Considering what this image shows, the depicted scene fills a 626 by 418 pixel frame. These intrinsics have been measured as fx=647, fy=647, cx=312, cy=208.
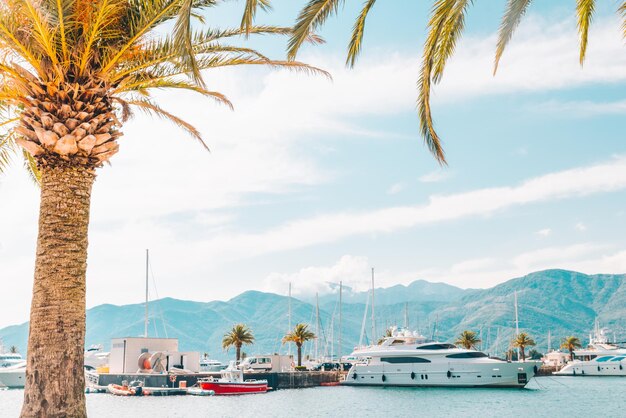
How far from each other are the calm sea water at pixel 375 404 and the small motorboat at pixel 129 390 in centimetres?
84

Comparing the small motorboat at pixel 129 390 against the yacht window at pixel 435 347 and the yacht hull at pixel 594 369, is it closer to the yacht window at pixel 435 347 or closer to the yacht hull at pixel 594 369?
the yacht window at pixel 435 347

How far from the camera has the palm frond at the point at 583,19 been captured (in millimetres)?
11141

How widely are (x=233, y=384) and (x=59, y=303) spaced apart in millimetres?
49648

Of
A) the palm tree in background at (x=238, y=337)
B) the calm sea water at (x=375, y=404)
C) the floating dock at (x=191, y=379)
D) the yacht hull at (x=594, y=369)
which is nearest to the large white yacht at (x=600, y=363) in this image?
the yacht hull at (x=594, y=369)

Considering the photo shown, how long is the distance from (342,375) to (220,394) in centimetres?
2191

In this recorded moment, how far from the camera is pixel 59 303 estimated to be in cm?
1074

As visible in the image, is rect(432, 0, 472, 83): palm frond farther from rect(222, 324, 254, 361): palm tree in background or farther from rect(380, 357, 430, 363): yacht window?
rect(222, 324, 254, 361): palm tree in background

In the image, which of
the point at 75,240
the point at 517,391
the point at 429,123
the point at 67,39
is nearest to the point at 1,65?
the point at 67,39

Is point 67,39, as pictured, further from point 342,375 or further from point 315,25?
point 342,375

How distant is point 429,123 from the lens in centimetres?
1192

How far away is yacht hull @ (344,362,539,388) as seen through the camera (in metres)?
61.3

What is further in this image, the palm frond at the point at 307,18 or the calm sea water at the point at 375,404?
the calm sea water at the point at 375,404

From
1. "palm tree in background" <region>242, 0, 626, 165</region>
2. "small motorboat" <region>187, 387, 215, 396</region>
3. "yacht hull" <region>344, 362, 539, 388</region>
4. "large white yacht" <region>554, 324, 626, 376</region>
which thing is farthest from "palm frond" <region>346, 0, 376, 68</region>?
"large white yacht" <region>554, 324, 626, 376</region>

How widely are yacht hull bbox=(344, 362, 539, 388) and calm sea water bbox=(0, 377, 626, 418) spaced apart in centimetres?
79
